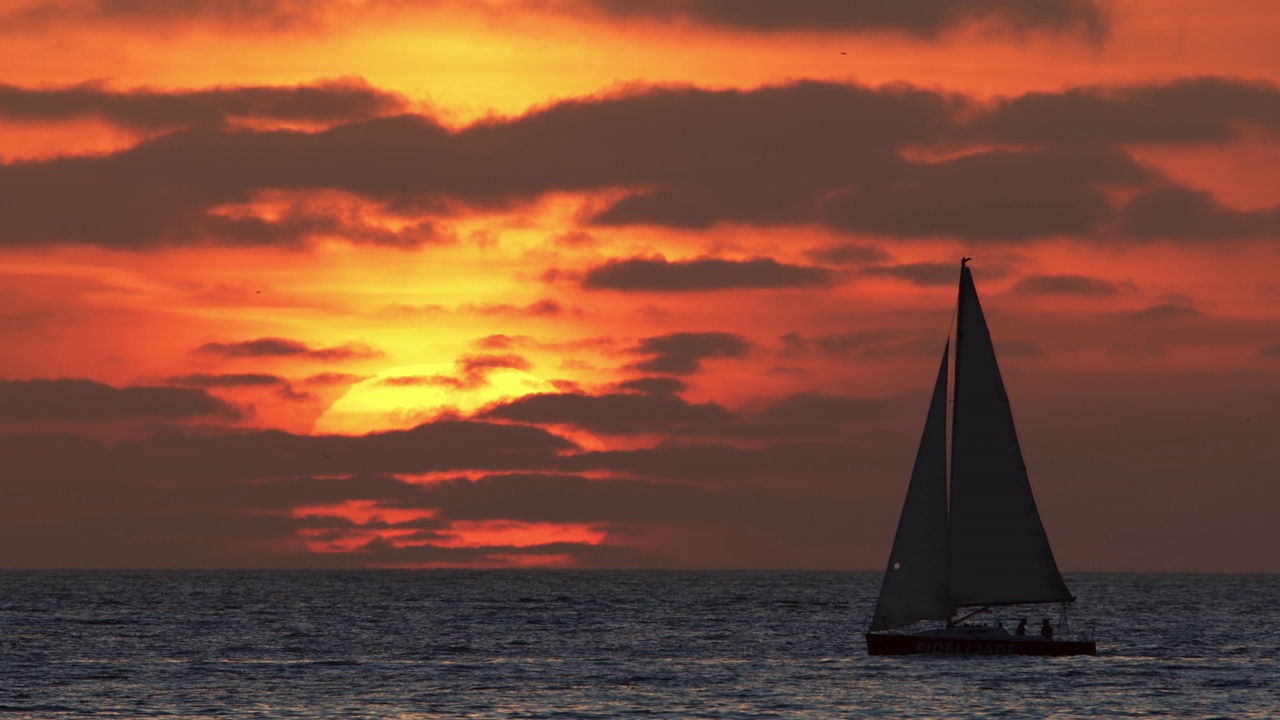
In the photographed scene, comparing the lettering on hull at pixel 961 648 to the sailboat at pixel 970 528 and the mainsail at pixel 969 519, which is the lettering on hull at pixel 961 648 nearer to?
the sailboat at pixel 970 528

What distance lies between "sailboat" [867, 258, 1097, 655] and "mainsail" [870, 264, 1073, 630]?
44 millimetres

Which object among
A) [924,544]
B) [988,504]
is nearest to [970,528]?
[988,504]

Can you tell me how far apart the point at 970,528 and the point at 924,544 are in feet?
7.51

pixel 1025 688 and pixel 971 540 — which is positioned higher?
pixel 971 540

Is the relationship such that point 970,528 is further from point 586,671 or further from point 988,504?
point 586,671

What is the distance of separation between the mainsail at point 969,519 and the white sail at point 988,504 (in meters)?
0.04

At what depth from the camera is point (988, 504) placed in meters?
73.9

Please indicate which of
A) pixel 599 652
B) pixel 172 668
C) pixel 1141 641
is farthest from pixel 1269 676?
pixel 172 668

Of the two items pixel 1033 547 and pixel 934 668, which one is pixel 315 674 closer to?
pixel 934 668

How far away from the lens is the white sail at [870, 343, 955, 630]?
2879 inches

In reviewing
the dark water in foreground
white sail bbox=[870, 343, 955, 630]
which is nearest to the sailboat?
white sail bbox=[870, 343, 955, 630]

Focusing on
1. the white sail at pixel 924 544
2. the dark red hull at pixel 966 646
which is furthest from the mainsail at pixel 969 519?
the dark red hull at pixel 966 646

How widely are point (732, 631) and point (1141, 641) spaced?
2811 cm

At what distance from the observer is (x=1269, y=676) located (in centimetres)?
7962
